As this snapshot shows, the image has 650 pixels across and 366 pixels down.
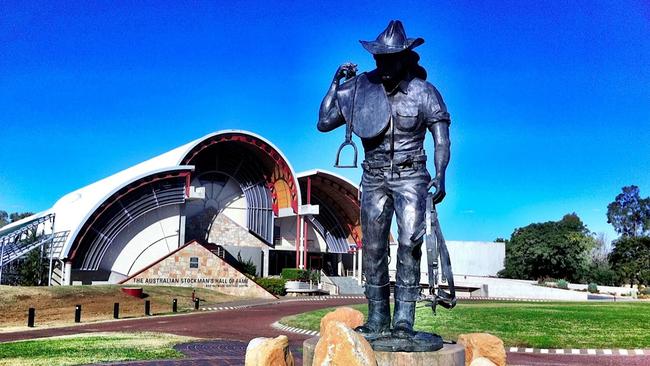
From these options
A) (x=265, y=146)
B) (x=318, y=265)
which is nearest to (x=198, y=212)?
(x=265, y=146)

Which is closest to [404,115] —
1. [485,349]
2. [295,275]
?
[485,349]

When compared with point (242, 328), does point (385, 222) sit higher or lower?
higher

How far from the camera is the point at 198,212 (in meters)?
43.3

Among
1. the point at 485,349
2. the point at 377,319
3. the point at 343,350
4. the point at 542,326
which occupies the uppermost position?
the point at 377,319

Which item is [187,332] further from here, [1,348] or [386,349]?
[386,349]

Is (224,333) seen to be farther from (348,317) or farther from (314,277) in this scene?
(314,277)

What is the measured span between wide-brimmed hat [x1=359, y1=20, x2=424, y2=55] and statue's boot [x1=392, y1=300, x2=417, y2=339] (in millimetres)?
2748

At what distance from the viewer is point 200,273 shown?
35625mm

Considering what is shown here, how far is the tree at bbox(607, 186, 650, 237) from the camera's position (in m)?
73.8

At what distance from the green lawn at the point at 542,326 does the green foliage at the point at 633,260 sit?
115 ft

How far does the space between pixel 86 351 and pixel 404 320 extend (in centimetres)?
707

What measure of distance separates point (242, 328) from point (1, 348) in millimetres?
8064

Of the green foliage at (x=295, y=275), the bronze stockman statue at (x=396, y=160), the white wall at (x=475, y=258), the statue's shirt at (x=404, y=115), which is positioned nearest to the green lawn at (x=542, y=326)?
the bronze stockman statue at (x=396, y=160)

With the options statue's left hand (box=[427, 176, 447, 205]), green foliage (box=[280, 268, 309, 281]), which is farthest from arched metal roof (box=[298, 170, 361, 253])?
statue's left hand (box=[427, 176, 447, 205])
